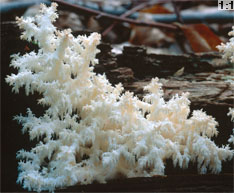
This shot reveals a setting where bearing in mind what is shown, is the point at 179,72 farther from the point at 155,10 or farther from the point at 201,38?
the point at 155,10

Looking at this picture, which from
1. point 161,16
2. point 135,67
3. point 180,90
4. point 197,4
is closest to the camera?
point 180,90

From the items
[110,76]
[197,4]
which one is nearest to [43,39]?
[110,76]

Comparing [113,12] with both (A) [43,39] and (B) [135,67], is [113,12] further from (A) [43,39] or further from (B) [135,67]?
(A) [43,39]

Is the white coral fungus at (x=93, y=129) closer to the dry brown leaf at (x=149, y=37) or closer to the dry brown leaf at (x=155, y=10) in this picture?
the dry brown leaf at (x=149, y=37)

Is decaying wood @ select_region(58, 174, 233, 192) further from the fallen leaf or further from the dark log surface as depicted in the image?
the fallen leaf

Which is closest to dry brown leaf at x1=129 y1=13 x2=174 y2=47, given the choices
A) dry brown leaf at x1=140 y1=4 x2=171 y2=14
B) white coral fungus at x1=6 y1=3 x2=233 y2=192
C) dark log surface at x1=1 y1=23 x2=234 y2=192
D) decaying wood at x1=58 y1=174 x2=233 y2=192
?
dry brown leaf at x1=140 y1=4 x2=171 y2=14

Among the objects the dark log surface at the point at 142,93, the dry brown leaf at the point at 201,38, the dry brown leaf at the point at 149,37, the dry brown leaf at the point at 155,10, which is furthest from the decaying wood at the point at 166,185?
the dry brown leaf at the point at 155,10

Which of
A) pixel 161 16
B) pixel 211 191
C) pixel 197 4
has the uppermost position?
pixel 197 4

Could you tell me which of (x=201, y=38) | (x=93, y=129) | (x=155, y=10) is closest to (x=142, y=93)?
(x=93, y=129)
